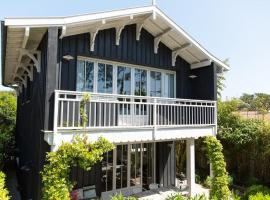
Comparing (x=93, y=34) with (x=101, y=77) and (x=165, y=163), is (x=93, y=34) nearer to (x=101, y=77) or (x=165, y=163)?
(x=101, y=77)

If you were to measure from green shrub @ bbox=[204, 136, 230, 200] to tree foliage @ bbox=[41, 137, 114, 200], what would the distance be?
483cm

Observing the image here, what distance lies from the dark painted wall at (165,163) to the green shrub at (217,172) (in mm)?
2892

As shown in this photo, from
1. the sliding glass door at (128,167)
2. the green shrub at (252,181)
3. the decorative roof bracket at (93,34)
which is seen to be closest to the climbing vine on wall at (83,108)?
the decorative roof bracket at (93,34)

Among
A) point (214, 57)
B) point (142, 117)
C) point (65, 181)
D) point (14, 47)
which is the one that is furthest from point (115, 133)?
point (214, 57)

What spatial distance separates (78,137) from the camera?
7.39 m

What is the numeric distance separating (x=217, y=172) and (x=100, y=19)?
7.08 meters

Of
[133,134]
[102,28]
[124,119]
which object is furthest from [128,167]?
[102,28]

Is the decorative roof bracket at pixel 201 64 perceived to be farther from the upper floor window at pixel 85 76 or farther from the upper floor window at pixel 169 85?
the upper floor window at pixel 85 76

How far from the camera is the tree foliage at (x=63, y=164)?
267 inches

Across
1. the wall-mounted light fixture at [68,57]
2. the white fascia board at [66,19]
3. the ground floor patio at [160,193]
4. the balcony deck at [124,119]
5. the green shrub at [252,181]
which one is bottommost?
the ground floor patio at [160,193]

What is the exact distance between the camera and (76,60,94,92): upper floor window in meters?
9.95

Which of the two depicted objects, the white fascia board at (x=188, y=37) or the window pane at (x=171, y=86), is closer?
the white fascia board at (x=188, y=37)

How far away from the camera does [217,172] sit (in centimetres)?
984

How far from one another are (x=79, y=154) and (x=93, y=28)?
4.93 metres
